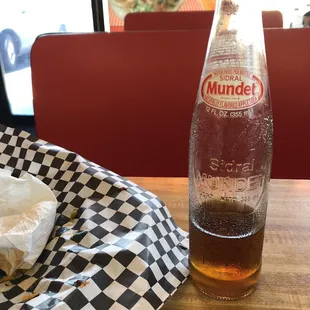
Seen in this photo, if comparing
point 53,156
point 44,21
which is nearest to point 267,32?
point 53,156

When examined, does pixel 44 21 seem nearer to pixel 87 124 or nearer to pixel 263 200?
pixel 87 124

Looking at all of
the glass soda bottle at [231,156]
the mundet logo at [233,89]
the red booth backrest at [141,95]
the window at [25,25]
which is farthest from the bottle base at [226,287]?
the window at [25,25]

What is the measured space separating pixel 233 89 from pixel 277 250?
0.28 metres

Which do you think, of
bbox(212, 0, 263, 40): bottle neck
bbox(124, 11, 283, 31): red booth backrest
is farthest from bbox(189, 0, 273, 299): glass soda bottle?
bbox(124, 11, 283, 31): red booth backrest

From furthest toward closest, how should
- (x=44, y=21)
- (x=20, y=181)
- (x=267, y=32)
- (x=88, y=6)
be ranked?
(x=44, y=21) < (x=88, y=6) < (x=267, y=32) < (x=20, y=181)

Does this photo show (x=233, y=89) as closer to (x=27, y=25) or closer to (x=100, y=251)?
(x=100, y=251)

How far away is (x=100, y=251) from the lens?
1.71ft

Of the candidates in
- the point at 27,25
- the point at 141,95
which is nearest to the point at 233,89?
the point at 141,95

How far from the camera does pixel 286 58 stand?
3.60 feet

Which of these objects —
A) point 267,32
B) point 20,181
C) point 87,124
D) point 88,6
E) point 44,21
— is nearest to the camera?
point 20,181

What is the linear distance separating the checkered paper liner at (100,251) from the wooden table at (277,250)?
47 mm

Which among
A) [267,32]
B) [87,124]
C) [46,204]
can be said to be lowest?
[87,124]

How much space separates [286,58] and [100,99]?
523 mm

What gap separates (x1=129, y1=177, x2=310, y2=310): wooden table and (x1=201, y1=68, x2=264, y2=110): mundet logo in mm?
243
